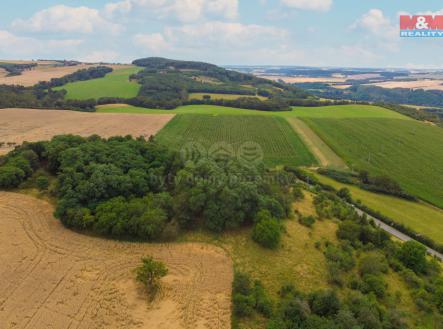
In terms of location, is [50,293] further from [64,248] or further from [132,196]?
[132,196]

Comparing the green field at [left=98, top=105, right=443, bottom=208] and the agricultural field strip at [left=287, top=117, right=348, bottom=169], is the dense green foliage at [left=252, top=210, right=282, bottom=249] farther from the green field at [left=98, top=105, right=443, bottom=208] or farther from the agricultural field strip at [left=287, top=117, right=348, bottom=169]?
the agricultural field strip at [left=287, top=117, right=348, bottom=169]

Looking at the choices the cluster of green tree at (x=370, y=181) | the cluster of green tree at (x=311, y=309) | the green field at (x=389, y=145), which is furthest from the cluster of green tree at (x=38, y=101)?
the cluster of green tree at (x=311, y=309)

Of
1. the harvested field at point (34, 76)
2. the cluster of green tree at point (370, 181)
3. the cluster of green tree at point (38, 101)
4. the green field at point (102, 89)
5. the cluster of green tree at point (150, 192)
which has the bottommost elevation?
the cluster of green tree at point (370, 181)

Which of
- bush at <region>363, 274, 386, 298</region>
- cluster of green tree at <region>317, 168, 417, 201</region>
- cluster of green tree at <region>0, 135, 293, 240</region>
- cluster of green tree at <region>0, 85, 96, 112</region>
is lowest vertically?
bush at <region>363, 274, 386, 298</region>

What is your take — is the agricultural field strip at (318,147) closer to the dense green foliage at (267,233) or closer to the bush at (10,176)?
the dense green foliage at (267,233)

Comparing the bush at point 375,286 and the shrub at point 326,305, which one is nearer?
the shrub at point 326,305

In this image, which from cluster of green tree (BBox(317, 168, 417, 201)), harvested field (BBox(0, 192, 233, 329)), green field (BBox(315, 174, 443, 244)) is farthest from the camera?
cluster of green tree (BBox(317, 168, 417, 201))

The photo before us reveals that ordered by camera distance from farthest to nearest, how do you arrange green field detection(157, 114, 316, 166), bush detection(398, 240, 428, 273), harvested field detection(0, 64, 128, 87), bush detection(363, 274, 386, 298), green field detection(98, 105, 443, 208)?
1. harvested field detection(0, 64, 128, 87)
2. green field detection(157, 114, 316, 166)
3. green field detection(98, 105, 443, 208)
4. bush detection(398, 240, 428, 273)
5. bush detection(363, 274, 386, 298)

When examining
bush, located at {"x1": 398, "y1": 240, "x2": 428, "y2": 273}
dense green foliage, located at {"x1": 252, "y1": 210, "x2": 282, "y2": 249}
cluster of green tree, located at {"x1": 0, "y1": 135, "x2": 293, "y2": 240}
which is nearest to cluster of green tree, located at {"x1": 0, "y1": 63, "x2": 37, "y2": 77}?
cluster of green tree, located at {"x1": 0, "y1": 135, "x2": 293, "y2": 240}

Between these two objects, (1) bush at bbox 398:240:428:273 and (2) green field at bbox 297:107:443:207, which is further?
(2) green field at bbox 297:107:443:207
